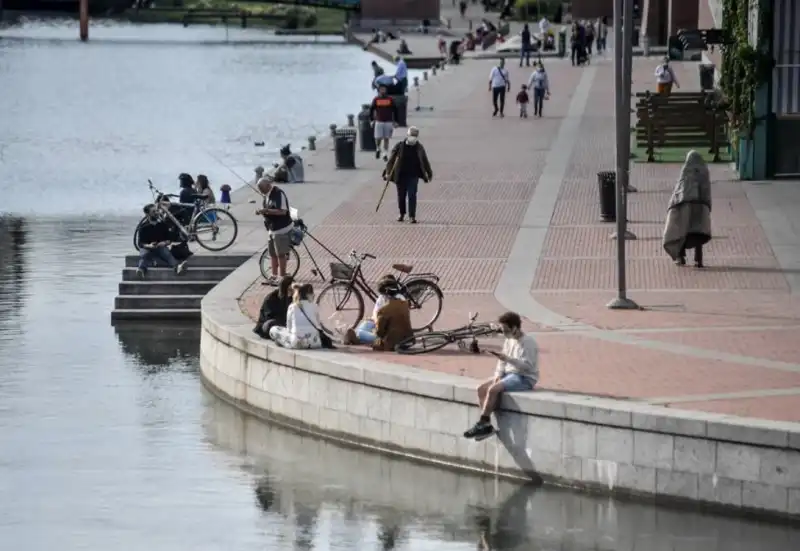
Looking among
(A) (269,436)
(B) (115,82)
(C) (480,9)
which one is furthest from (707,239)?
(C) (480,9)

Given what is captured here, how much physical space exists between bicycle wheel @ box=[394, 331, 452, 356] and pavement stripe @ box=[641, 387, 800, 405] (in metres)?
3.03

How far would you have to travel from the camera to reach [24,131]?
2719 inches

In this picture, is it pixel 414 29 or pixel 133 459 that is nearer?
pixel 133 459

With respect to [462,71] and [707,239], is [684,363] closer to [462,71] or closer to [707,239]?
[707,239]

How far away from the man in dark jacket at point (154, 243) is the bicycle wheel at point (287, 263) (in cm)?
188

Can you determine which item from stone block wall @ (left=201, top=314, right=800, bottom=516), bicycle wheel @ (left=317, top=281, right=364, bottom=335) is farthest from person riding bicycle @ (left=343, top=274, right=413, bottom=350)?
bicycle wheel @ (left=317, top=281, right=364, bottom=335)

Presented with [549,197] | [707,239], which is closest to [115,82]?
[549,197]

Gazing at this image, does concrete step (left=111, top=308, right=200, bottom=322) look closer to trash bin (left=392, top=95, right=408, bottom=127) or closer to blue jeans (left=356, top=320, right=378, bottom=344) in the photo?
blue jeans (left=356, top=320, right=378, bottom=344)

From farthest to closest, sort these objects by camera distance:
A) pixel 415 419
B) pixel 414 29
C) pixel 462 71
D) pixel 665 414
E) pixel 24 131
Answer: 1. pixel 414 29
2. pixel 462 71
3. pixel 24 131
4. pixel 415 419
5. pixel 665 414

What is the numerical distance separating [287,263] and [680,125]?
16.4 m

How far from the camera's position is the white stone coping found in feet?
53.4

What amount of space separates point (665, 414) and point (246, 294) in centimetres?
846

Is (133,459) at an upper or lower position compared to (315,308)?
lower

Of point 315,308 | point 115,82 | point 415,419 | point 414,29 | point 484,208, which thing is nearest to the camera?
point 415,419
